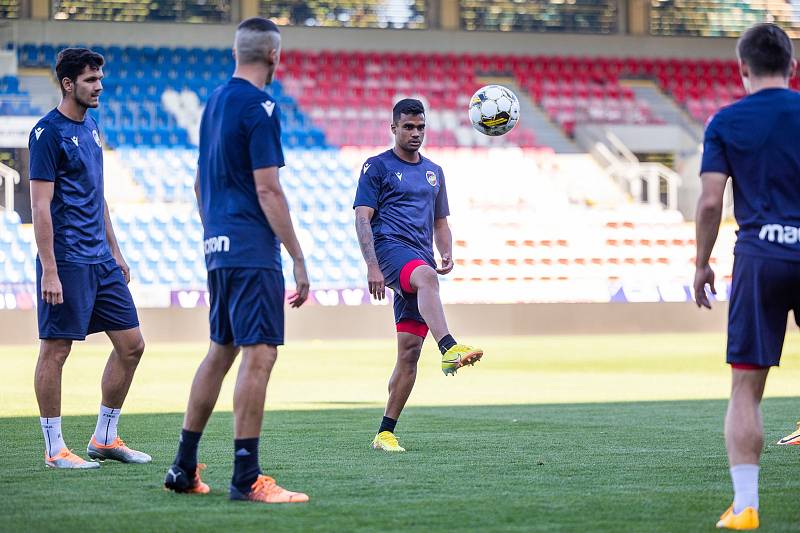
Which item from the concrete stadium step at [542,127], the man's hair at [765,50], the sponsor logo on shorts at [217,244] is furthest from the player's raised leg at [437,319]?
the concrete stadium step at [542,127]

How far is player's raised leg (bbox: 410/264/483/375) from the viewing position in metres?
7.15

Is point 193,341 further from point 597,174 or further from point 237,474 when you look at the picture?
point 237,474

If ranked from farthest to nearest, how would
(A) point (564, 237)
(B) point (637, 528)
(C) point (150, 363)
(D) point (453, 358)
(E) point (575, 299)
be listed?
(A) point (564, 237), (E) point (575, 299), (C) point (150, 363), (D) point (453, 358), (B) point (637, 528)

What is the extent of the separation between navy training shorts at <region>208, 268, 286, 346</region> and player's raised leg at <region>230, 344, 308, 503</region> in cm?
6

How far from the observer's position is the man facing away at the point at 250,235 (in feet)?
17.7

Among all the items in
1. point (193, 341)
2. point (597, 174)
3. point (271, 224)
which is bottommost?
point (193, 341)

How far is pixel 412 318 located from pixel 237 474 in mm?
2543

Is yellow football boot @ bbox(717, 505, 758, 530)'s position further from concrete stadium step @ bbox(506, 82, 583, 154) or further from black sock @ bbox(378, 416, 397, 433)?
concrete stadium step @ bbox(506, 82, 583, 154)

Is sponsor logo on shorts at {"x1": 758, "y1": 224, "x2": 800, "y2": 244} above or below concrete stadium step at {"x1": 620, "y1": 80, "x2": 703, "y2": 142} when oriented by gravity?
above

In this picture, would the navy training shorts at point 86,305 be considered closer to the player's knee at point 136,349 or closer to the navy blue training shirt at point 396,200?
the player's knee at point 136,349

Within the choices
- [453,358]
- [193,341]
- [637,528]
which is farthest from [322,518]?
[193,341]

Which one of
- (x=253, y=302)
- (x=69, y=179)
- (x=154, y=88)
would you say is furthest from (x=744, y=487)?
(x=154, y=88)

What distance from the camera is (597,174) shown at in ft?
91.6

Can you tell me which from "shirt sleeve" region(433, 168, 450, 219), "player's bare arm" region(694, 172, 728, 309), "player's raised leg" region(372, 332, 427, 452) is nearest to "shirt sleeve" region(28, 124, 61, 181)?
"player's raised leg" region(372, 332, 427, 452)
